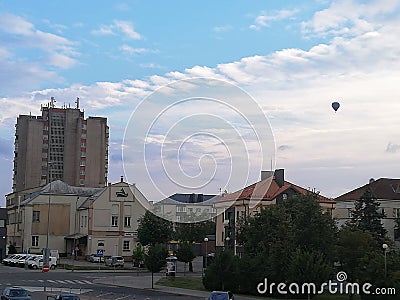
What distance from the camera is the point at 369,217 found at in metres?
72.5

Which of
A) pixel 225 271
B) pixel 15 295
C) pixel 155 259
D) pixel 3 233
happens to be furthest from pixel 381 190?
pixel 15 295

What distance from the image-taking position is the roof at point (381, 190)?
94812 millimetres

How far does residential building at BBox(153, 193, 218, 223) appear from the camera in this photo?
82938 millimetres

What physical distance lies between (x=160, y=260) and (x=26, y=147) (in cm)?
9875

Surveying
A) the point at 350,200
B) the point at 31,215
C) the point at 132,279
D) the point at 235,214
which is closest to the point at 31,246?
the point at 31,215

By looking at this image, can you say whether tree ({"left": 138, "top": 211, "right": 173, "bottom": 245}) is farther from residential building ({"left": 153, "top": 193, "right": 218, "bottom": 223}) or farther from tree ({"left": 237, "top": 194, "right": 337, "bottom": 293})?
tree ({"left": 237, "top": 194, "right": 337, "bottom": 293})

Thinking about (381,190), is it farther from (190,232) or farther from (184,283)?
(184,283)

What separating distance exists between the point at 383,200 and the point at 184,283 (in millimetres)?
46409

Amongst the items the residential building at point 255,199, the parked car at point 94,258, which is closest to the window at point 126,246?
the parked car at point 94,258

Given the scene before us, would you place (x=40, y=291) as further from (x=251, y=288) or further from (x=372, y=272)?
(x=372, y=272)

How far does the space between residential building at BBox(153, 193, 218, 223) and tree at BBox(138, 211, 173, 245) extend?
5.73 feet

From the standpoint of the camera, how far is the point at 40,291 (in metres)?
46.8

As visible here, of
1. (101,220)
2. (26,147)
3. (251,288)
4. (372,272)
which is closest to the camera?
(372,272)

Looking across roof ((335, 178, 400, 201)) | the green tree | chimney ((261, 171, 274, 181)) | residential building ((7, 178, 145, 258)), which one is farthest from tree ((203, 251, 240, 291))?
roof ((335, 178, 400, 201))
